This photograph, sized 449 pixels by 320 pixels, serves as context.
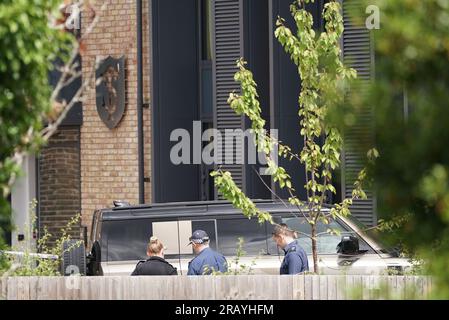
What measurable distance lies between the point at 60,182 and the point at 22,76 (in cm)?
1846

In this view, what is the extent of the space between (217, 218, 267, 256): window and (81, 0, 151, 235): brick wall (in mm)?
7911

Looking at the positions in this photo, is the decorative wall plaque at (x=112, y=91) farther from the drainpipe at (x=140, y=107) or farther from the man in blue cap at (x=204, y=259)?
the man in blue cap at (x=204, y=259)

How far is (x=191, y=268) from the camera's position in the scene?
48.9ft

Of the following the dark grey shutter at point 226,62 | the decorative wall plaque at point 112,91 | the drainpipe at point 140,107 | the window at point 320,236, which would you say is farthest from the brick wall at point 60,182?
the window at point 320,236

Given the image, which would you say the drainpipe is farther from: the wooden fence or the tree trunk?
the wooden fence

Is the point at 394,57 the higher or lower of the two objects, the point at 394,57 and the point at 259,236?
the higher

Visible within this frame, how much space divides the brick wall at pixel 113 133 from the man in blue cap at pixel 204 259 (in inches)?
365

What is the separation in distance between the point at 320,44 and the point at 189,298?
12.3 feet

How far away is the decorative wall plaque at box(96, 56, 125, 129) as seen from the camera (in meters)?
24.4

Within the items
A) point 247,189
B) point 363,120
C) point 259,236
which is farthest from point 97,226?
point 363,120

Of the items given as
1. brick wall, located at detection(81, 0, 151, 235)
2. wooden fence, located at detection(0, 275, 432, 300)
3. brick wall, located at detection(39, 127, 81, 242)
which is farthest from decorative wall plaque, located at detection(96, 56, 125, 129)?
wooden fence, located at detection(0, 275, 432, 300)

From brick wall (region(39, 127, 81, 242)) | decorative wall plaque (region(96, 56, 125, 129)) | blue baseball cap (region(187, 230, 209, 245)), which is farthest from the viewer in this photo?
brick wall (region(39, 127, 81, 242))
